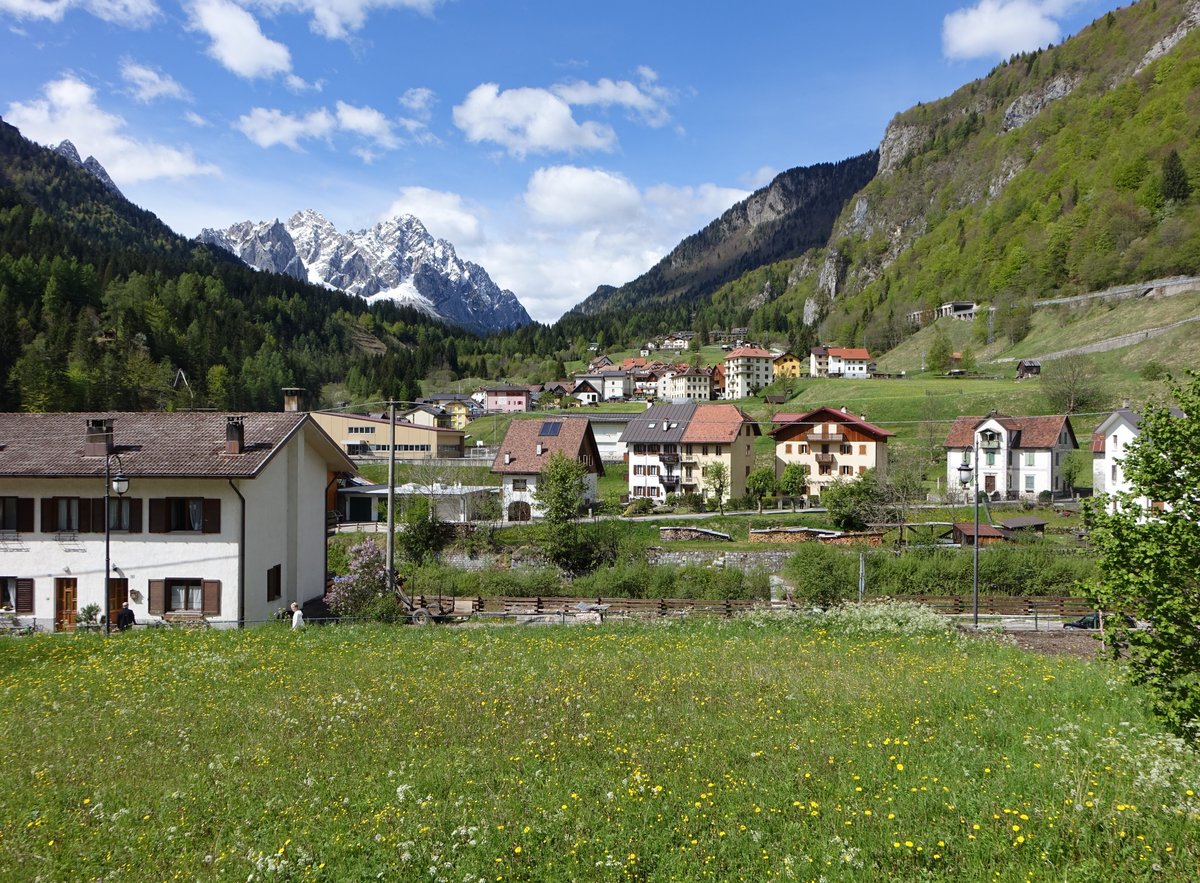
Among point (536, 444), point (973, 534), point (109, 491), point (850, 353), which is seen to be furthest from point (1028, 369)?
point (109, 491)

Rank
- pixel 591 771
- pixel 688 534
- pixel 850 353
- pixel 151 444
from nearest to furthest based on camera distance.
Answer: pixel 591 771 < pixel 151 444 < pixel 688 534 < pixel 850 353

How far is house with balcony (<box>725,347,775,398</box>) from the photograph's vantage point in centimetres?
17538

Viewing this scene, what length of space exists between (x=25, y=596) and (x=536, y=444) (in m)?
41.3

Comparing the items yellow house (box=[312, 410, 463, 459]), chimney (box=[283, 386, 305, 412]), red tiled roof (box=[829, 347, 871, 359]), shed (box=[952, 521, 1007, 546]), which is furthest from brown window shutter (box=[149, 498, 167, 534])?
red tiled roof (box=[829, 347, 871, 359])

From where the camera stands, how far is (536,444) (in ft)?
214

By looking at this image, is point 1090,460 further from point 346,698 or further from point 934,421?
point 346,698

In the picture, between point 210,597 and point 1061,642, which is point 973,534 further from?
point 210,597

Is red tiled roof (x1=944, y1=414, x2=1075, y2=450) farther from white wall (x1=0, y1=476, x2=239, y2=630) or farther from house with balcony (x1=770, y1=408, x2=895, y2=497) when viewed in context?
white wall (x1=0, y1=476, x2=239, y2=630)

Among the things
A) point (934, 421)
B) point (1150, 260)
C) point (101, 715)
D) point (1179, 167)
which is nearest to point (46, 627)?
point (101, 715)

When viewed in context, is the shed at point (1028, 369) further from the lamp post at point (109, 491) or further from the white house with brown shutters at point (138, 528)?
the lamp post at point (109, 491)

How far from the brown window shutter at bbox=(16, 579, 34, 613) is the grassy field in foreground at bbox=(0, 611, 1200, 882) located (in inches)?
468

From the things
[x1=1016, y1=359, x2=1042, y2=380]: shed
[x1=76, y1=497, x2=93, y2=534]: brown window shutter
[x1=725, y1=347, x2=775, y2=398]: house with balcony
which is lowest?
[x1=76, y1=497, x2=93, y2=534]: brown window shutter

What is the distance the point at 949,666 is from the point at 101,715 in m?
18.2

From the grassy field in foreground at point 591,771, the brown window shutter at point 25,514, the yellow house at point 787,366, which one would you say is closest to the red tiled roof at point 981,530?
the grassy field in foreground at point 591,771
